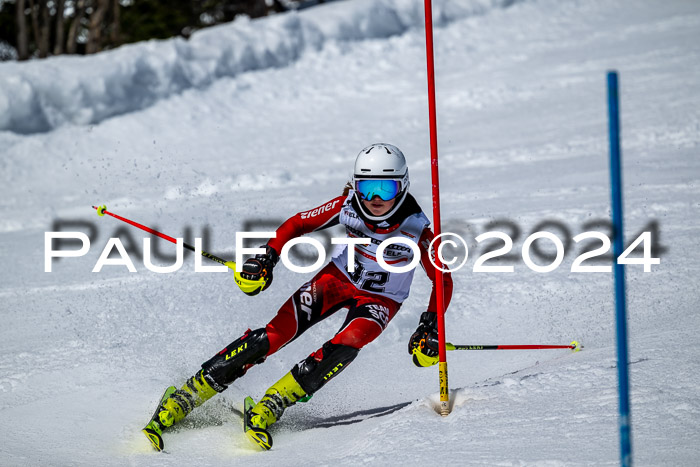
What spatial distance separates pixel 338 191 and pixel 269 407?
5.21 m

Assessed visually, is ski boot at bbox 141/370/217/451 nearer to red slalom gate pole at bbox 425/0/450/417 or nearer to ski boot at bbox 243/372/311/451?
ski boot at bbox 243/372/311/451

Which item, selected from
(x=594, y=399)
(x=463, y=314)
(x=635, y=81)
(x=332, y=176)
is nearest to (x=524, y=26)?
(x=635, y=81)

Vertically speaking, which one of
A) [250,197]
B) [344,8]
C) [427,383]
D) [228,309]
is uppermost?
[344,8]

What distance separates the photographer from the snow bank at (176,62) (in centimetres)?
1104

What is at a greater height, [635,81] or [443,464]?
[635,81]

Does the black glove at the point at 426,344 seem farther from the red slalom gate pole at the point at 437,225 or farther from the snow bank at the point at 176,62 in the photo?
the snow bank at the point at 176,62

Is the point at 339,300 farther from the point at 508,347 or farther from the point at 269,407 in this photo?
the point at 508,347

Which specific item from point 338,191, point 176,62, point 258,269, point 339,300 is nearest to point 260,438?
point 258,269

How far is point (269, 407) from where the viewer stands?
4051mm

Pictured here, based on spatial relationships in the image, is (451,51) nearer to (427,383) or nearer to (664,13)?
(664,13)

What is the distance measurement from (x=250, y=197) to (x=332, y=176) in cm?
126

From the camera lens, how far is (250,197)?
8.99 meters

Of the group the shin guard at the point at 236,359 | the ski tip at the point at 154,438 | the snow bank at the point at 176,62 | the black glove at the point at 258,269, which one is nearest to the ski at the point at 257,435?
the shin guard at the point at 236,359

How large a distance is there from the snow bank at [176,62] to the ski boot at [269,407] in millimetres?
8073
